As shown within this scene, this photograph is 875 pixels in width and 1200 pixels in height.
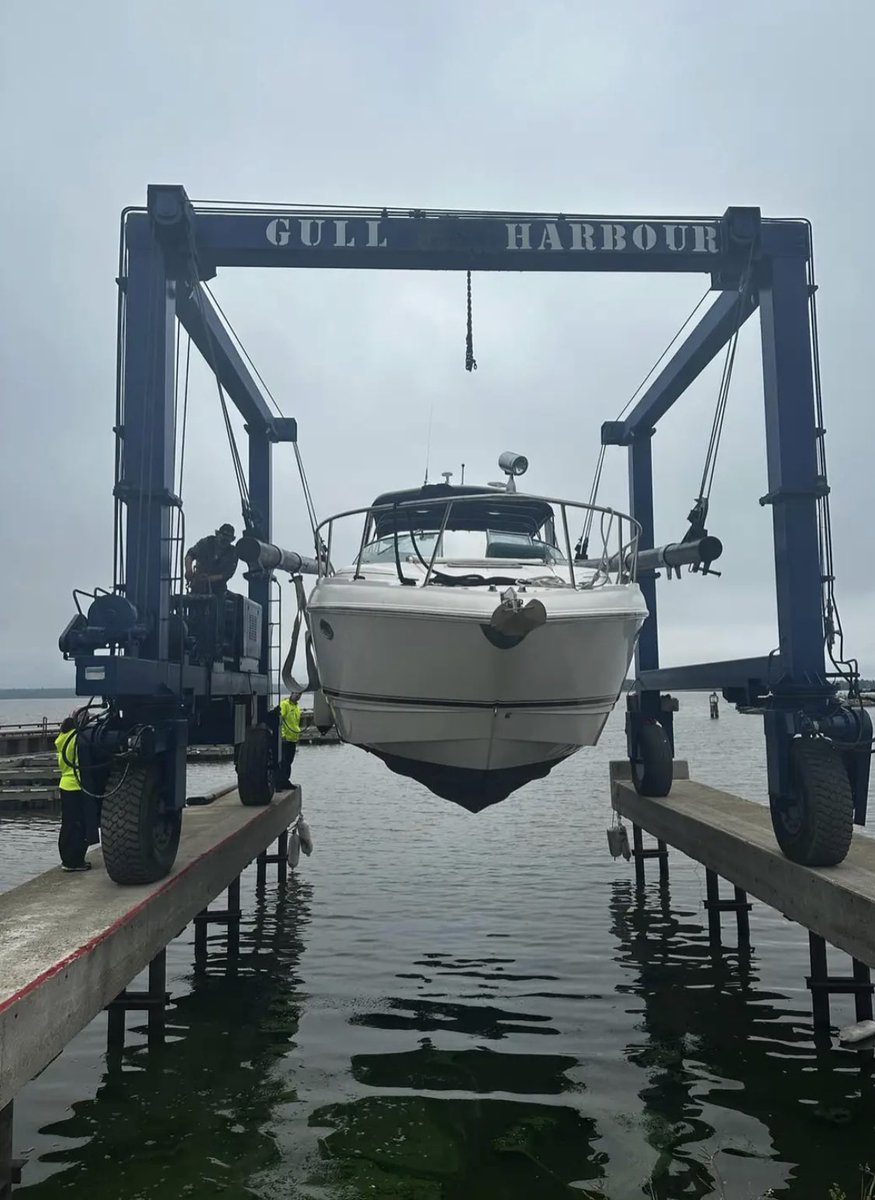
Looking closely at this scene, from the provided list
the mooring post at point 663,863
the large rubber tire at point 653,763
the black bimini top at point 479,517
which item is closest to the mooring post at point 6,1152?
the black bimini top at point 479,517

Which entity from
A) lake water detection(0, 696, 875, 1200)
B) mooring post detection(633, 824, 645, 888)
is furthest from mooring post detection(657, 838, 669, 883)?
lake water detection(0, 696, 875, 1200)

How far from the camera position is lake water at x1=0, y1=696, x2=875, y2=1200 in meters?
4.98

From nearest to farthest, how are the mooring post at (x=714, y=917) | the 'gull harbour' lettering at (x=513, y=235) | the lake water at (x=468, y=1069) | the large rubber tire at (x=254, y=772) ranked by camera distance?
the lake water at (x=468, y=1069)
the 'gull harbour' lettering at (x=513, y=235)
the mooring post at (x=714, y=917)
the large rubber tire at (x=254, y=772)

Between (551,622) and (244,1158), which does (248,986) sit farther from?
(551,622)

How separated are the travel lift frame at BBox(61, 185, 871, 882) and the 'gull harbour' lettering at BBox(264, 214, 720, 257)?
0.5 inches

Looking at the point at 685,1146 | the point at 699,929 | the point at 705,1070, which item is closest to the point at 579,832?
the point at 699,929

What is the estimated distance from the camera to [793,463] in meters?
7.41

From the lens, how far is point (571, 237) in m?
8.23

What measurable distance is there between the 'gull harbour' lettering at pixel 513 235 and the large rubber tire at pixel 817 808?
4209mm

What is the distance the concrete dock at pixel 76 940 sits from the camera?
4.00m

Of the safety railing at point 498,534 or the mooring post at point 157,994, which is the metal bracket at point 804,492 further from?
the mooring post at point 157,994

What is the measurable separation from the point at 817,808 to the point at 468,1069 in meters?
2.86

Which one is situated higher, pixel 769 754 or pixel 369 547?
pixel 369 547

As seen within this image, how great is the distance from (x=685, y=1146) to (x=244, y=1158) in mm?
2330
